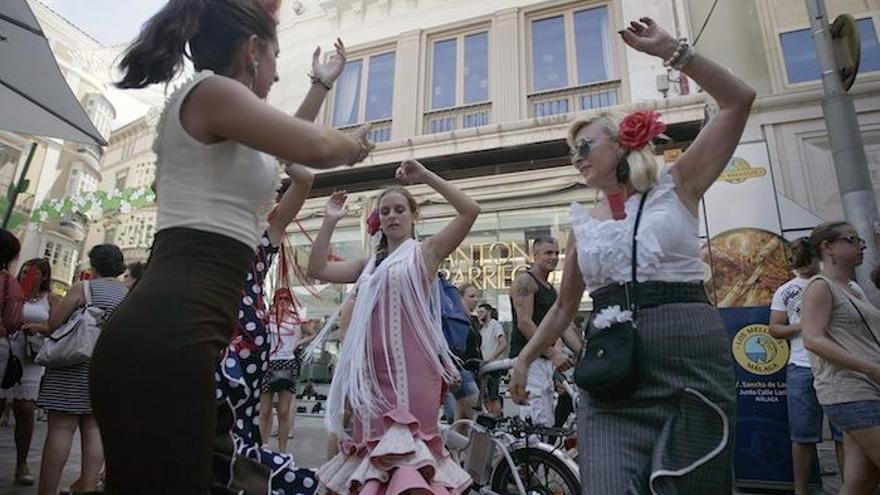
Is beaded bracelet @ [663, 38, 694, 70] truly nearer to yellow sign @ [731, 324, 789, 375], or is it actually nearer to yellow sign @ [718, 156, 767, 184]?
yellow sign @ [731, 324, 789, 375]

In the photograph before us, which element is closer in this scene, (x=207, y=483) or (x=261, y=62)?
(x=207, y=483)

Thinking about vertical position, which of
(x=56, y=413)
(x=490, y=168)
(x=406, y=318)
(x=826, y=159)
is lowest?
(x=56, y=413)

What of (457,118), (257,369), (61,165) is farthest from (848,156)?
(61,165)

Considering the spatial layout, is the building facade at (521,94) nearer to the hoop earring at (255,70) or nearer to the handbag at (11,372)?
the handbag at (11,372)

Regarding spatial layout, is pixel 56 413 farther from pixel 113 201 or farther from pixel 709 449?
pixel 113 201

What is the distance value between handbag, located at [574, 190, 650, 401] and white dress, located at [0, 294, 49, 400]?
5.12 m

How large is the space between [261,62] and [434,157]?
10.4 meters

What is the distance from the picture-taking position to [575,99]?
1131 centimetres

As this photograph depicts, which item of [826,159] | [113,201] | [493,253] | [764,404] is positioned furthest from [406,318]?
[113,201]

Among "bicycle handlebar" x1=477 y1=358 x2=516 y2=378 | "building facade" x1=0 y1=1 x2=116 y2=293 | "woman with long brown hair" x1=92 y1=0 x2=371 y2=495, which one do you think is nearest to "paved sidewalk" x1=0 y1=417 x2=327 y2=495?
"bicycle handlebar" x1=477 y1=358 x2=516 y2=378

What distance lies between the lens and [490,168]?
11.7 m

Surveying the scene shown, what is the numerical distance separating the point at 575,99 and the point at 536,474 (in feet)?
31.0

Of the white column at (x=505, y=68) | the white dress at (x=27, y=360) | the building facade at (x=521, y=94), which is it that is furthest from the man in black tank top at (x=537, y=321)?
the white column at (x=505, y=68)

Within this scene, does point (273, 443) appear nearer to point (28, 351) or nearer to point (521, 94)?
point (28, 351)
